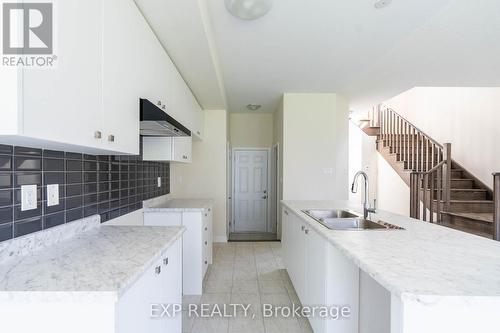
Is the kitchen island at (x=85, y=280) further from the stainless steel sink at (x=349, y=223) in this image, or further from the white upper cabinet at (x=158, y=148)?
the stainless steel sink at (x=349, y=223)

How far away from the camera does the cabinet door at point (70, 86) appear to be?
86cm

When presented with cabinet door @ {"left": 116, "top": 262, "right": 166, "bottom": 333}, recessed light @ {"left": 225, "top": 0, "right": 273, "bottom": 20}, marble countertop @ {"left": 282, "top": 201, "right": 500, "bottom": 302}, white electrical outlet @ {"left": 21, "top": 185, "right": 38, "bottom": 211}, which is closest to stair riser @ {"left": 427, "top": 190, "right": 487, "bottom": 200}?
marble countertop @ {"left": 282, "top": 201, "right": 500, "bottom": 302}

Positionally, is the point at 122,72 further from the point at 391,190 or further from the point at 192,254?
the point at 391,190

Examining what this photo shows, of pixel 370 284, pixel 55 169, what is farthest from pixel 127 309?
pixel 370 284

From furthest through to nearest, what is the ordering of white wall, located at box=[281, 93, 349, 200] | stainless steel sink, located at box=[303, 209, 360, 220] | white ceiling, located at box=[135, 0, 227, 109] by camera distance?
white wall, located at box=[281, 93, 349, 200] → stainless steel sink, located at box=[303, 209, 360, 220] → white ceiling, located at box=[135, 0, 227, 109]

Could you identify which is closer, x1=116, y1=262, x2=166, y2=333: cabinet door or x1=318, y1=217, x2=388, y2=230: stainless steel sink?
x1=116, y1=262, x2=166, y2=333: cabinet door

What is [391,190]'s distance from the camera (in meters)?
6.45

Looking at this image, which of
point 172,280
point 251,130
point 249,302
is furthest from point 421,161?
point 172,280

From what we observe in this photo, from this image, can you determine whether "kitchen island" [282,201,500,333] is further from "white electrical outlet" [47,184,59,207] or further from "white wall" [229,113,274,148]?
"white wall" [229,113,274,148]

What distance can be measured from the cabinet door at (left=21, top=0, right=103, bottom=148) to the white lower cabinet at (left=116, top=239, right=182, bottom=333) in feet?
2.10

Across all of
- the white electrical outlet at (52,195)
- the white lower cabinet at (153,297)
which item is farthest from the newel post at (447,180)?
the white electrical outlet at (52,195)

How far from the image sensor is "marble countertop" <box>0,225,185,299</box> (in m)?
0.90

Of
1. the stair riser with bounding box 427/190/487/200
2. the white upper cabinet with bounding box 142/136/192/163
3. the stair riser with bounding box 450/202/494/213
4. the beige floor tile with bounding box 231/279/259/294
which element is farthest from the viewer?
the stair riser with bounding box 427/190/487/200

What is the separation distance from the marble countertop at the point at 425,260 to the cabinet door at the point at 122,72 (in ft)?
4.21
